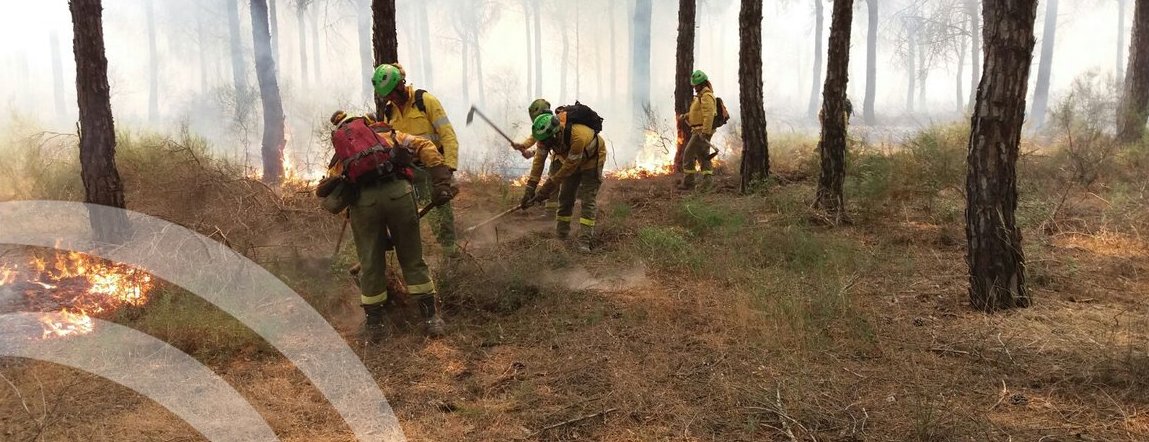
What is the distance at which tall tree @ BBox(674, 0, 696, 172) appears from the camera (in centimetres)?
1127

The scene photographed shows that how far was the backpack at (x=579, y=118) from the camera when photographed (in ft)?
21.6

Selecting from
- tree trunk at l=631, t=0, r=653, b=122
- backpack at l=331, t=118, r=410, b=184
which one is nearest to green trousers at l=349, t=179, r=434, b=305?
backpack at l=331, t=118, r=410, b=184

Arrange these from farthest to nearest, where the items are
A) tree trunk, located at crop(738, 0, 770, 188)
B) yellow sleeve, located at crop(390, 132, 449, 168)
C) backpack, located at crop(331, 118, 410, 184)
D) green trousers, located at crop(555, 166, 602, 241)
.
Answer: tree trunk, located at crop(738, 0, 770, 188)
green trousers, located at crop(555, 166, 602, 241)
yellow sleeve, located at crop(390, 132, 449, 168)
backpack, located at crop(331, 118, 410, 184)

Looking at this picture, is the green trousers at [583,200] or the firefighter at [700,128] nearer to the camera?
the green trousers at [583,200]

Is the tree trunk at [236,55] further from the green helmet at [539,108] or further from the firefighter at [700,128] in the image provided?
the green helmet at [539,108]

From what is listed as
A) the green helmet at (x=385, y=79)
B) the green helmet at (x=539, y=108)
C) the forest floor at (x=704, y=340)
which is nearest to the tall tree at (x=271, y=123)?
the forest floor at (x=704, y=340)

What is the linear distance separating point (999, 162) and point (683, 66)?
25.9ft

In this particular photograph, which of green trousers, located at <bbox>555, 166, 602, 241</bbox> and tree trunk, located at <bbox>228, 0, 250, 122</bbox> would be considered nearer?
green trousers, located at <bbox>555, 166, 602, 241</bbox>

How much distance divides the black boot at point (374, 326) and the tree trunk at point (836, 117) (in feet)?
16.2

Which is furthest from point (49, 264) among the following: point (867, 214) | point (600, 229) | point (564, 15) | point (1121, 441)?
point (564, 15)

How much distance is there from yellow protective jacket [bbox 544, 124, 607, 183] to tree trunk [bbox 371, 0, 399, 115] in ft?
7.52

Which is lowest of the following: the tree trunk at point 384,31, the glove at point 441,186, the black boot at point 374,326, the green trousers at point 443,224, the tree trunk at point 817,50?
the black boot at point 374,326

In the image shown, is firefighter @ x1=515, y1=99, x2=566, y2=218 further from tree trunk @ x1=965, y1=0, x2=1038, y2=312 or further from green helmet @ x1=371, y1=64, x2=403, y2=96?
tree trunk @ x1=965, y1=0, x2=1038, y2=312

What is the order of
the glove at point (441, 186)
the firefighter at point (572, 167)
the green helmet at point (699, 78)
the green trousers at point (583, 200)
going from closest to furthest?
the glove at point (441, 186), the firefighter at point (572, 167), the green trousers at point (583, 200), the green helmet at point (699, 78)
